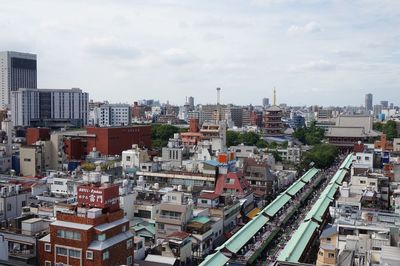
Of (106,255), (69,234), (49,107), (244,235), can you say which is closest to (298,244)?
(244,235)

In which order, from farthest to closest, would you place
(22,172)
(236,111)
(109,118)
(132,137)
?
1. (236,111)
2. (109,118)
3. (132,137)
4. (22,172)

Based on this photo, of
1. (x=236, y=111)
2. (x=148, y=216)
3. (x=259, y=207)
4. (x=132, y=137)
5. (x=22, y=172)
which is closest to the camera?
(x=148, y=216)

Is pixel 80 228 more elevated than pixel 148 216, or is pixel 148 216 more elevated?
pixel 80 228

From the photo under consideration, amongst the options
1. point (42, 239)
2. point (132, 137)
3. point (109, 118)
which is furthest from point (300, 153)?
point (109, 118)

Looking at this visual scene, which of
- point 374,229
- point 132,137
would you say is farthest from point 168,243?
point 132,137

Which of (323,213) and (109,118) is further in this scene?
(109,118)

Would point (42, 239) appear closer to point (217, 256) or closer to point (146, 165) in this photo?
point (217, 256)

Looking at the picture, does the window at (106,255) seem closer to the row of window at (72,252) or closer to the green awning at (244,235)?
the row of window at (72,252)
